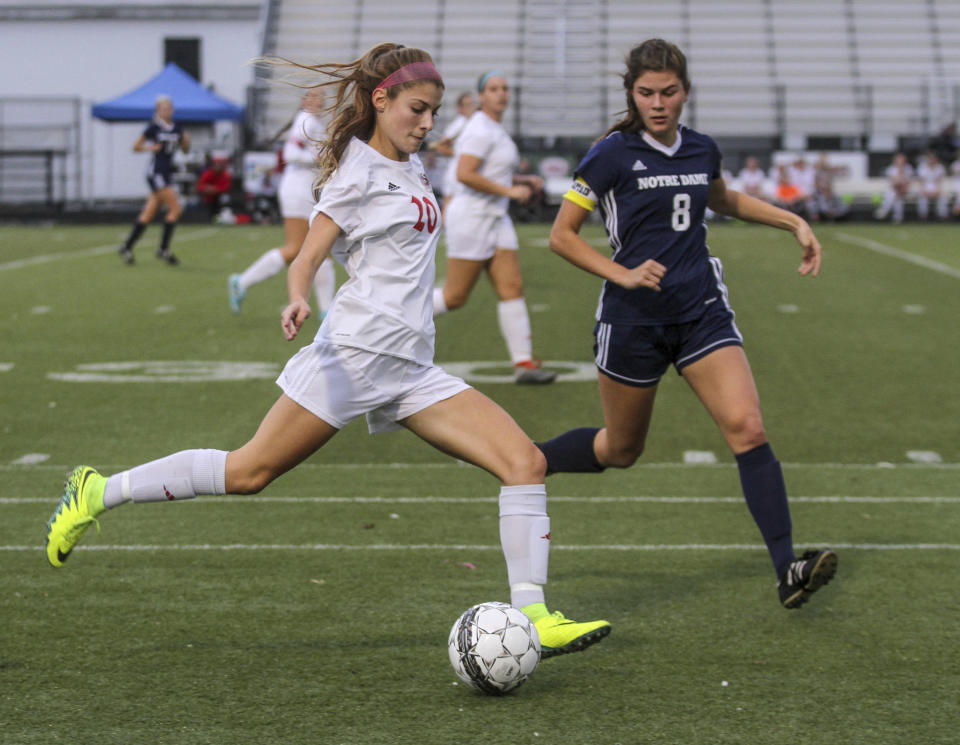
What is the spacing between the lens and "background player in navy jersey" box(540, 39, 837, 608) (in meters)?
5.46

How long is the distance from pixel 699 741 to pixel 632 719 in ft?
0.85

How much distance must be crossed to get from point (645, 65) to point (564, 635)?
2.18 m

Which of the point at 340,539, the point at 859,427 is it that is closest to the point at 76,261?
the point at 859,427

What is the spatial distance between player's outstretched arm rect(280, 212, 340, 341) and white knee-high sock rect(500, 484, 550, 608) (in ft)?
2.93

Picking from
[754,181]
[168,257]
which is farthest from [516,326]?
[754,181]

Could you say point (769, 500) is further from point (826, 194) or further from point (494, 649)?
point (826, 194)

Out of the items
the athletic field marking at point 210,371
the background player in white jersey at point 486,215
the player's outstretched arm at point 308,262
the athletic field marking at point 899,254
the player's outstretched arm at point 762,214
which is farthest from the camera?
the athletic field marking at point 899,254

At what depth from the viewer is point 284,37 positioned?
43.9 m

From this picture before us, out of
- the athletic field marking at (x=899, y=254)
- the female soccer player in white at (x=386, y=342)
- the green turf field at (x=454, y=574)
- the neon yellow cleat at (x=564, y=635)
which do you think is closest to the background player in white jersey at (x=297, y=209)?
the green turf field at (x=454, y=574)

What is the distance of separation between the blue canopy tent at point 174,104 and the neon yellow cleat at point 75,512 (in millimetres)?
31457

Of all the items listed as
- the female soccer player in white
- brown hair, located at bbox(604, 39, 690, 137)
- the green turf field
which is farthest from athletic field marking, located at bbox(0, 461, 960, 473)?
the female soccer player in white

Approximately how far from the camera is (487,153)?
11.2 metres

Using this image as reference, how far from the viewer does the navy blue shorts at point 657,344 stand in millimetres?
5570

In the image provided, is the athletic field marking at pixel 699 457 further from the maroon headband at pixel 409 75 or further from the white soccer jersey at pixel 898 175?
the white soccer jersey at pixel 898 175
